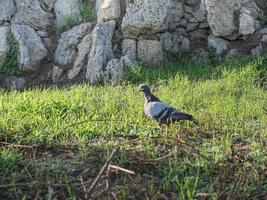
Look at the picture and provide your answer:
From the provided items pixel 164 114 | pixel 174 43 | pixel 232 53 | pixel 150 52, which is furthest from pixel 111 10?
pixel 164 114

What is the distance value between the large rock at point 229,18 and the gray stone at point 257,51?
1.40 ft

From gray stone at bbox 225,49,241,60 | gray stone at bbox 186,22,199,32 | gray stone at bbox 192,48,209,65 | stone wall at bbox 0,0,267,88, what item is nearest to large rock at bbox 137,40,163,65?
stone wall at bbox 0,0,267,88

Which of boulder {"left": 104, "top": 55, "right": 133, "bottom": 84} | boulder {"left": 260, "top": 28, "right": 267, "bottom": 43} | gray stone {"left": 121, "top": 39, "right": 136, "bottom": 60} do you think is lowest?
boulder {"left": 104, "top": 55, "right": 133, "bottom": 84}

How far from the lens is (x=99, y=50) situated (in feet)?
33.0

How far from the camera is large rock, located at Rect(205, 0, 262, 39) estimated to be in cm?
1035

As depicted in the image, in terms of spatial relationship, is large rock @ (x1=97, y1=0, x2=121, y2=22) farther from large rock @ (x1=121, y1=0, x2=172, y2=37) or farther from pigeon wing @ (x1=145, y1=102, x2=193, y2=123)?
pigeon wing @ (x1=145, y1=102, x2=193, y2=123)

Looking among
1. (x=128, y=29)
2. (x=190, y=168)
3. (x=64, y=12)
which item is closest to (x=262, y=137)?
(x=190, y=168)

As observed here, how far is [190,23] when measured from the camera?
10.8 m

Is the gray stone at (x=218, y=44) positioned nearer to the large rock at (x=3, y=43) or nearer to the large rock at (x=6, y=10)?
the large rock at (x=3, y=43)

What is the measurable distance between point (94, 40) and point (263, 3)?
366cm

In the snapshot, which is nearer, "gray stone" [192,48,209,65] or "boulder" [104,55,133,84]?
"boulder" [104,55,133,84]

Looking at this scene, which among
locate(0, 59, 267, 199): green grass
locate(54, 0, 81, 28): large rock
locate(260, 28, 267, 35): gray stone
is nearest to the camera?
locate(0, 59, 267, 199): green grass

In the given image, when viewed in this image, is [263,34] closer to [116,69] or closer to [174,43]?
[174,43]

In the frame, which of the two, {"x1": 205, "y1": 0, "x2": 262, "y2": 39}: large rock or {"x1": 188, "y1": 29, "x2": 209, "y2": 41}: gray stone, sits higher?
{"x1": 205, "y1": 0, "x2": 262, "y2": 39}: large rock
